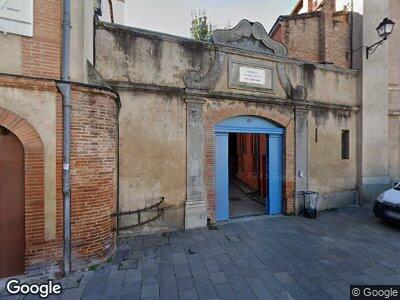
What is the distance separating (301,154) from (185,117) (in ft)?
13.3

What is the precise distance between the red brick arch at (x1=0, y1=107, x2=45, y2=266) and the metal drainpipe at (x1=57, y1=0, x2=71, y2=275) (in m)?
0.34

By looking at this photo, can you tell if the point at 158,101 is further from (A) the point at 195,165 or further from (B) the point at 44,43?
(B) the point at 44,43

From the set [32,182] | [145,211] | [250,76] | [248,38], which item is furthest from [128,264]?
[248,38]

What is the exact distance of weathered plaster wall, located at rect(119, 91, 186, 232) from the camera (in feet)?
19.4

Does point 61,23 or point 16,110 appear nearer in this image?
point 16,110

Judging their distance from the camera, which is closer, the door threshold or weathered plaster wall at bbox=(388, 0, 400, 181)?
the door threshold

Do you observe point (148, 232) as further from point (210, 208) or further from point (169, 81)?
point (169, 81)

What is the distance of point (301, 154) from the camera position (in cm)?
802

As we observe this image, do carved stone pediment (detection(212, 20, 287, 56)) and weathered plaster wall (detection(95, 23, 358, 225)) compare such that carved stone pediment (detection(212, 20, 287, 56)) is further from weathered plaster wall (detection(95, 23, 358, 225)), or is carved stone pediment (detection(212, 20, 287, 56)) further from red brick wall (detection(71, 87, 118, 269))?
red brick wall (detection(71, 87, 118, 269))

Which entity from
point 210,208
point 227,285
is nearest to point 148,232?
point 210,208

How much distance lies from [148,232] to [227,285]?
9.09ft

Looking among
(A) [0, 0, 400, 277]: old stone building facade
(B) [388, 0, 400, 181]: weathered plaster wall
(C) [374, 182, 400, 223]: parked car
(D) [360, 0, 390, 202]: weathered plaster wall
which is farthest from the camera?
(B) [388, 0, 400, 181]: weathered plaster wall

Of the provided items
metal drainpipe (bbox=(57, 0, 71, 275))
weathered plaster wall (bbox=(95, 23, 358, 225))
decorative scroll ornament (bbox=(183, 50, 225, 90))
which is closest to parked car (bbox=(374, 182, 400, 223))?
weathered plaster wall (bbox=(95, 23, 358, 225))

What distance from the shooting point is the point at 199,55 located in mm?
6707
